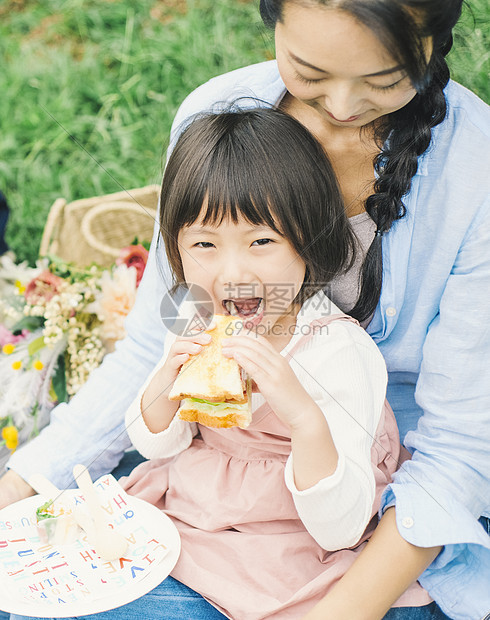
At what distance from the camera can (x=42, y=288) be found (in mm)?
2404

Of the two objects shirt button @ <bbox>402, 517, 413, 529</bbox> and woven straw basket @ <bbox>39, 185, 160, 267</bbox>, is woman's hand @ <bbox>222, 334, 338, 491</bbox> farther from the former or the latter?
woven straw basket @ <bbox>39, 185, 160, 267</bbox>

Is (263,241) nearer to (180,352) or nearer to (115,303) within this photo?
(180,352)

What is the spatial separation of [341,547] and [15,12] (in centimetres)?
430

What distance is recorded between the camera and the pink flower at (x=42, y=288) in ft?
7.80

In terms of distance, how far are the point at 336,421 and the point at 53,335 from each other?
1.11 meters

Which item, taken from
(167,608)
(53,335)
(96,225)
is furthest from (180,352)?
(96,225)

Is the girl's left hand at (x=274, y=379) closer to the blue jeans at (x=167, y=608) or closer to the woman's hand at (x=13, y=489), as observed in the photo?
the blue jeans at (x=167, y=608)

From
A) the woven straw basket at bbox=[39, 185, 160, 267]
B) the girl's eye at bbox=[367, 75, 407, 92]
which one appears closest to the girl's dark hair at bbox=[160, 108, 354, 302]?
the girl's eye at bbox=[367, 75, 407, 92]

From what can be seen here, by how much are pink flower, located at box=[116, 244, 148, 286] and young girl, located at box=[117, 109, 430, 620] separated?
28.0 inches

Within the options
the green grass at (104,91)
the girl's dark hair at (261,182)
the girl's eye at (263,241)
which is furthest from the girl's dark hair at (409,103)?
the green grass at (104,91)

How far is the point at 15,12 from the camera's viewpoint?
4.68 m

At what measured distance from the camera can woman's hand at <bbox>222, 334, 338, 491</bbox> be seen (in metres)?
1.45

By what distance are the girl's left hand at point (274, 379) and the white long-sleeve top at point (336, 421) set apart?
106 mm

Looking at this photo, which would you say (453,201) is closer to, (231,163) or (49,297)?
(231,163)
